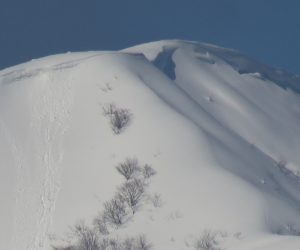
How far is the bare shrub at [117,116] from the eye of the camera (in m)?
46.8

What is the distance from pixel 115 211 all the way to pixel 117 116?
6453mm

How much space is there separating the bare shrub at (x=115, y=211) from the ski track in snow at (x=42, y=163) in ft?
7.58

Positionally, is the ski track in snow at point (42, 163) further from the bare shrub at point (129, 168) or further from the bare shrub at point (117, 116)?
the bare shrub at point (129, 168)

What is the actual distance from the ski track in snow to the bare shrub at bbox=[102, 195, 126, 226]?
2309mm

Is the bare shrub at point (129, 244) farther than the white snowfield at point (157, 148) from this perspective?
No

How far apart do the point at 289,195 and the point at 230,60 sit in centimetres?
1777

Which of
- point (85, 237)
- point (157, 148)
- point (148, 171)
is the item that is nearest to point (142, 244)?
point (85, 237)

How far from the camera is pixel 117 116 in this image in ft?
154

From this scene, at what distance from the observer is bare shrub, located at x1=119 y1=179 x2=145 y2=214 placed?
4197cm

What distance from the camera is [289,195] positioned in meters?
45.0

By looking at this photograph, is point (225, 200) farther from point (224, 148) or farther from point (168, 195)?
point (224, 148)

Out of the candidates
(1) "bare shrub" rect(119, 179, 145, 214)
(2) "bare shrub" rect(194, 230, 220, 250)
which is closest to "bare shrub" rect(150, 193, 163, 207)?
(1) "bare shrub" rect(119, 179, 145, 214)

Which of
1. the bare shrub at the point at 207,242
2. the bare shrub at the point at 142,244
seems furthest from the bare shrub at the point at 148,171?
the bare shrub at the point at 207,242

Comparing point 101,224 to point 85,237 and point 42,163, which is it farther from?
point 42,163
